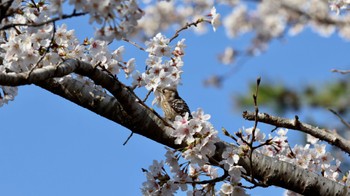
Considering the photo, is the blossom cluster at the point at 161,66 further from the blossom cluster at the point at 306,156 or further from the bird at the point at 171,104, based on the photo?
the blossom cluster at the point at 306,156

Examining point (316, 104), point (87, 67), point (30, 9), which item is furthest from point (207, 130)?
point (316, 104)

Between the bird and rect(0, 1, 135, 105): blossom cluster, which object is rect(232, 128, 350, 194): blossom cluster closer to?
the bird

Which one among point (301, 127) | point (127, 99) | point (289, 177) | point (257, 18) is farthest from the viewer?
point (257, 18)

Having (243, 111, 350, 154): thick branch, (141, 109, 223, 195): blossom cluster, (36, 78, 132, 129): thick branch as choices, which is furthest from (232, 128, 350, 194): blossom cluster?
(36, 78, 132, 129): thick branch

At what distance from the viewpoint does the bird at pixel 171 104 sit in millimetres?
3617

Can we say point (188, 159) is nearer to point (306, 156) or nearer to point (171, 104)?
point (171, 104)

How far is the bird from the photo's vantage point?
3.62 meters

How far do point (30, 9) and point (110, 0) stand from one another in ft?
3.28

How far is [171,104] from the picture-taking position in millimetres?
3629

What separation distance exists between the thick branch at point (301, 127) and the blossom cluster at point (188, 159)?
0.56m

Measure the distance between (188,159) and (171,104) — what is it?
22.7 inches

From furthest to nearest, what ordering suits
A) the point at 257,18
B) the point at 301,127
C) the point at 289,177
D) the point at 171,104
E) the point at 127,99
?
the point at 257,18 → the point at 301,127 → the point at 171,104 → the point at 289,177 → the point at 127,99

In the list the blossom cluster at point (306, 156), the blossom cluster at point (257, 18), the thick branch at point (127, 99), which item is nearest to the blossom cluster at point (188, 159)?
the thick branch at point (127, 99)

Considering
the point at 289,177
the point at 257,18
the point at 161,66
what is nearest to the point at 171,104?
the point at 161,66
